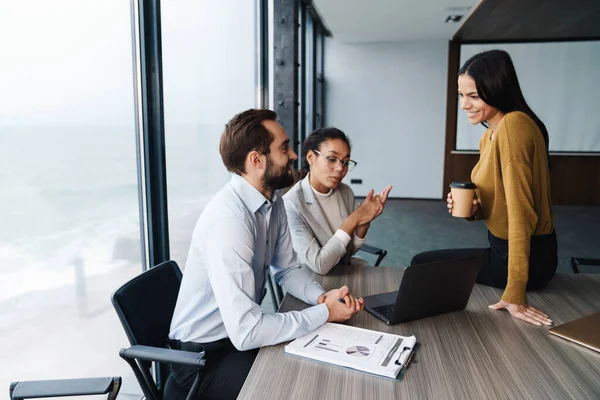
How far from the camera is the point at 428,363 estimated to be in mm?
1064

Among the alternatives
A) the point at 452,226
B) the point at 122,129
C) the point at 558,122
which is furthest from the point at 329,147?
the point at 558,122

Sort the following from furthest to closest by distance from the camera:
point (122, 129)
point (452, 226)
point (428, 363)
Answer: point (452, 226), point (122, 129), point (428, 363)

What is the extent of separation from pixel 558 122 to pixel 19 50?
306 inches

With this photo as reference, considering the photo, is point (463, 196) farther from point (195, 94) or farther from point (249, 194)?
point (195, 94)

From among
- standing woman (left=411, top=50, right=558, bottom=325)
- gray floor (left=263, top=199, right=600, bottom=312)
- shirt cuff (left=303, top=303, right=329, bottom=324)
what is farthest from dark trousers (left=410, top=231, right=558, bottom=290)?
gray floor (left=263, top=199, right=600, bottom=312)

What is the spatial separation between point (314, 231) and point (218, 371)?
2.95 feet

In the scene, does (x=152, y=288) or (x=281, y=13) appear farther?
(x=281, y=13)

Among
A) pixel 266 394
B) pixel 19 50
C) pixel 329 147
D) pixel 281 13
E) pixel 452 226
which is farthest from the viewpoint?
pixel 452 226

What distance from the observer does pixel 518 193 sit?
1406 millimetres

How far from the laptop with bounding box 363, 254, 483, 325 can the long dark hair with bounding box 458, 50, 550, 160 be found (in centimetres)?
54

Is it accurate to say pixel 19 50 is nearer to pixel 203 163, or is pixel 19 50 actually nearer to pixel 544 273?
pixel 203 163

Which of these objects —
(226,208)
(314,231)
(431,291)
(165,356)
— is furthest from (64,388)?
(314,231)

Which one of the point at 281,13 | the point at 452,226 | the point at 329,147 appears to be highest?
the point at 281,13

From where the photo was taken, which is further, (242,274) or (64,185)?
(64,185)
